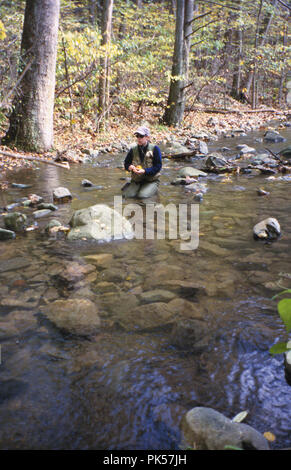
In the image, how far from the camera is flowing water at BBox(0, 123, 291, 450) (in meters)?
1.88

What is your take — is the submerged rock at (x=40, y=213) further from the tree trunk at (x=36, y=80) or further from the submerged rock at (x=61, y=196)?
the tree trunk at (x=36, y=80)

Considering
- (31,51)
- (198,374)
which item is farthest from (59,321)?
(31,51)

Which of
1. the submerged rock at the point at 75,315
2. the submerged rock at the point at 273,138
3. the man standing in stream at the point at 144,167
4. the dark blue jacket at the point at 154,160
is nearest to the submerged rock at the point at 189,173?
the man standing in stream at the point at 144,167

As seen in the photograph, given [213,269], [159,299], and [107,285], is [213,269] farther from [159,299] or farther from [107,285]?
[107,285]

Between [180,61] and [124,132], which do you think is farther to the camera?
[180,61]

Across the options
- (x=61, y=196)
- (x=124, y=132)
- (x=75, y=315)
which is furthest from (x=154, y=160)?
(x=124, y=132)

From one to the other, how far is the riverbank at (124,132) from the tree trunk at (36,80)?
1.43 ft

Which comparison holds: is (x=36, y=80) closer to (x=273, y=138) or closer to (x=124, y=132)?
(x=124, y=132)

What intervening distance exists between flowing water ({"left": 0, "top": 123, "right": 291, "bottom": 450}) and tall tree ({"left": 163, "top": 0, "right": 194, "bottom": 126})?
11.1 meters

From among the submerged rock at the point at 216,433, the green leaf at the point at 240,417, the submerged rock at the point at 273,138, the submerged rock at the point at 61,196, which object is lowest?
the green leaf at the point at 240,417

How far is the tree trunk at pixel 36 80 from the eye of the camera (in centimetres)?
836

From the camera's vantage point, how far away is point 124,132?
1286 centimetres

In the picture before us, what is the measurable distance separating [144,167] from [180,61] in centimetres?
894

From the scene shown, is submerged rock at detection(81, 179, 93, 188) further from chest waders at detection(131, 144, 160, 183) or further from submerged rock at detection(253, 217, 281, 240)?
submerged rock at detection(253, 217, 281, 240)
